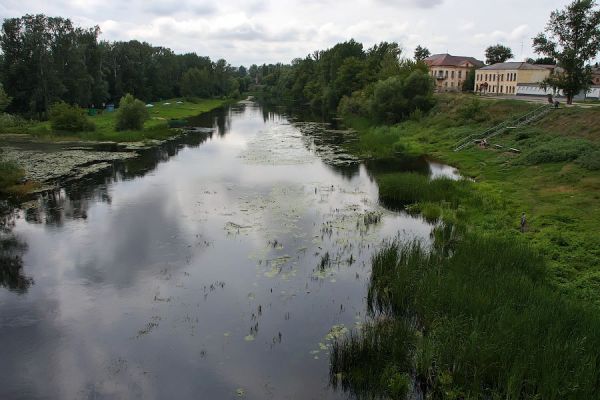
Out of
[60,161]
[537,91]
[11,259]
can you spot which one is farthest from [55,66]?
[537,91]

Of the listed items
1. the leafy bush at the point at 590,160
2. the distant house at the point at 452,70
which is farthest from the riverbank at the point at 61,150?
the distant house at the point at 452,70

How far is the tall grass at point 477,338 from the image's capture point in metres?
11.4

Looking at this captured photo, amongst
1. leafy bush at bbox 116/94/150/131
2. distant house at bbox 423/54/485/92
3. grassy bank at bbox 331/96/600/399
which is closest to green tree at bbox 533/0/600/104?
grassy bank at bbox 331/96/600/399

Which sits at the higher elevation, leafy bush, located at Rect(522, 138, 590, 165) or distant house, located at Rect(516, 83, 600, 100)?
distant house, located at Rect(516, 83, 600, 100)

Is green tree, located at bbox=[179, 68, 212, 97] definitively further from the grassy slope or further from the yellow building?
the grassy slope

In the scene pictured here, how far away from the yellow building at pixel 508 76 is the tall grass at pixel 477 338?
73.6 m

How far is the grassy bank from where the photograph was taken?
38.8 ft

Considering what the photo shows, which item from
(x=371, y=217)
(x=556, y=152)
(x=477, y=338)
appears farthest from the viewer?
(x=556, y=152)

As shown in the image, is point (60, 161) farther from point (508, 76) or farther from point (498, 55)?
point (498, 55)

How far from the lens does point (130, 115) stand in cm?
6197

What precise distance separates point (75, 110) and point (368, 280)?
2128 inches

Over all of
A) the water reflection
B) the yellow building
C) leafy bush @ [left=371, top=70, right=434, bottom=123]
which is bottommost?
the water reflection

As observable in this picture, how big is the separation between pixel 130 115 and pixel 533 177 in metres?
49.2

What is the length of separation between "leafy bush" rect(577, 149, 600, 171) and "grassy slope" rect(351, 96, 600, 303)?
35 centimetres
